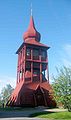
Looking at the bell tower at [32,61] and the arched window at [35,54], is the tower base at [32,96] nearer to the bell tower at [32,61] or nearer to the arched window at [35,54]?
the bell tower at [32,61]

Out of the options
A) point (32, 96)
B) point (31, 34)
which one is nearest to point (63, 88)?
point (32, 96)

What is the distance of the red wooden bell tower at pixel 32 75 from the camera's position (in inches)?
1919

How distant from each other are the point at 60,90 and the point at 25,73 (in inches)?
1114

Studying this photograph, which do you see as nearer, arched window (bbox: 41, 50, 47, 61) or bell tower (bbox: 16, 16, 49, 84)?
bell tower (bbox: 16, 16, 49, 84)

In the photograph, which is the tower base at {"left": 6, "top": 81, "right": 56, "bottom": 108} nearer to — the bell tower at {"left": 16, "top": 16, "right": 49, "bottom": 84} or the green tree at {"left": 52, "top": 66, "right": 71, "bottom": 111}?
the bell tower at {"left": 16, "top": 16, "right": 49, "bottom": 84}

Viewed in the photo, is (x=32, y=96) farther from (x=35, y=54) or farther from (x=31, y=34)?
(x=31, y=34)

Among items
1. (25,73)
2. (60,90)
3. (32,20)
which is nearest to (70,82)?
(60,90)

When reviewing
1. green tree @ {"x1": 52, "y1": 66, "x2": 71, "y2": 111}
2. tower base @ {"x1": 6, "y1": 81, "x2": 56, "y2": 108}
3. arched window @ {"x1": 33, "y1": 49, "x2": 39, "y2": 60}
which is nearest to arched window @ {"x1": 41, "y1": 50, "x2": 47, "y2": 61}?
arched window @ {"x1": 33, "y1": 49, "x2": 39, "y2": 60}

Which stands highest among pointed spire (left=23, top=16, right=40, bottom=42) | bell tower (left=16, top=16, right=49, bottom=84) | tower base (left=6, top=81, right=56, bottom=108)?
pointed spire (left=23, top=16, right=40, bottom=42)

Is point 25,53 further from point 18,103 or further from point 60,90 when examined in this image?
point 60,90

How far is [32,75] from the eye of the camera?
2092 inches

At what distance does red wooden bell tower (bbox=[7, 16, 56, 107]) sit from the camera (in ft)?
160

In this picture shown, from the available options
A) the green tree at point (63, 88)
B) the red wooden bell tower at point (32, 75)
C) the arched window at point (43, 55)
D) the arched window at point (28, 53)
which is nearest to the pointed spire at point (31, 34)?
the red wooden bell tower at point (32, 75)

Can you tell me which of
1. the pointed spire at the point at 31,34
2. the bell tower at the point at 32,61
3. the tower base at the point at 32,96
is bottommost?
the tower base at the point at 32,96
